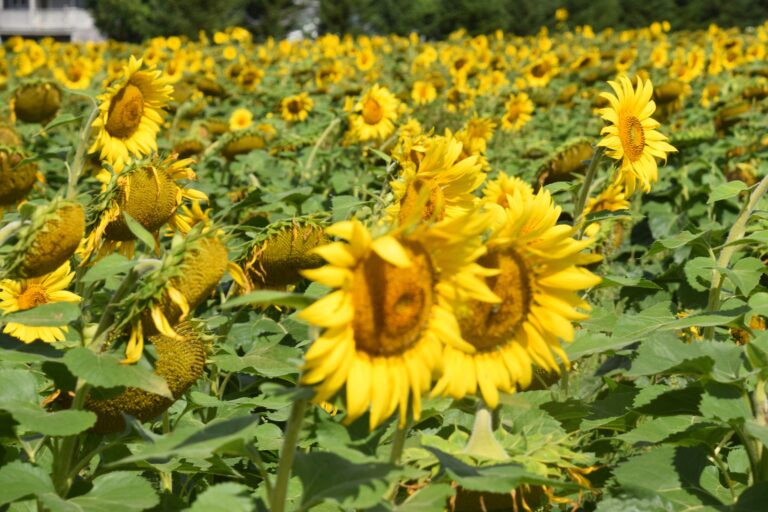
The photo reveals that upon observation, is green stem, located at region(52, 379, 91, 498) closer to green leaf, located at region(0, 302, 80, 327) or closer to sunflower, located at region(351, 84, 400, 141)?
green leaf, located at region(0, 302, 80, 327)

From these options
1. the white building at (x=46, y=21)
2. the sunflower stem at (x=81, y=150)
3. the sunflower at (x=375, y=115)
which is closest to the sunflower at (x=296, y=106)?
the sunflower at (x=375, y=115)

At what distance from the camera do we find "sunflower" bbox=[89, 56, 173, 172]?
222 cm

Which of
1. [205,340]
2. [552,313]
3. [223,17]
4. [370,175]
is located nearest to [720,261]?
[552,313]

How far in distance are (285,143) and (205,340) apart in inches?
112

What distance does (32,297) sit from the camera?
6.03 ft

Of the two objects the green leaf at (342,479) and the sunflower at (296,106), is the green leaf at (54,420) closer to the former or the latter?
the green leaf at (342,479)

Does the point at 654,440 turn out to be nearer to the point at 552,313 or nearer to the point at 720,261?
the point at 552,313

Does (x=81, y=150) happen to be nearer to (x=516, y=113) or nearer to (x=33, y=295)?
(x=33, y=295)

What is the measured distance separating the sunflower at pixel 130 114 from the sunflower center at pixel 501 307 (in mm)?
1277

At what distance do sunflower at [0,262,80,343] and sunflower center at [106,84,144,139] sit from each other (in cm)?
52

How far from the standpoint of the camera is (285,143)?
4219 mm

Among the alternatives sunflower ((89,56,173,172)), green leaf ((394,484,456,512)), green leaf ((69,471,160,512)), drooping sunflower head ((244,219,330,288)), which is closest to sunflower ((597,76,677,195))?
drooping sunflower head ((244,219,330,288))

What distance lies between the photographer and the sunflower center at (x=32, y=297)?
1827 millimetres

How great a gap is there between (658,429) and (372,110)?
3.12 meters
